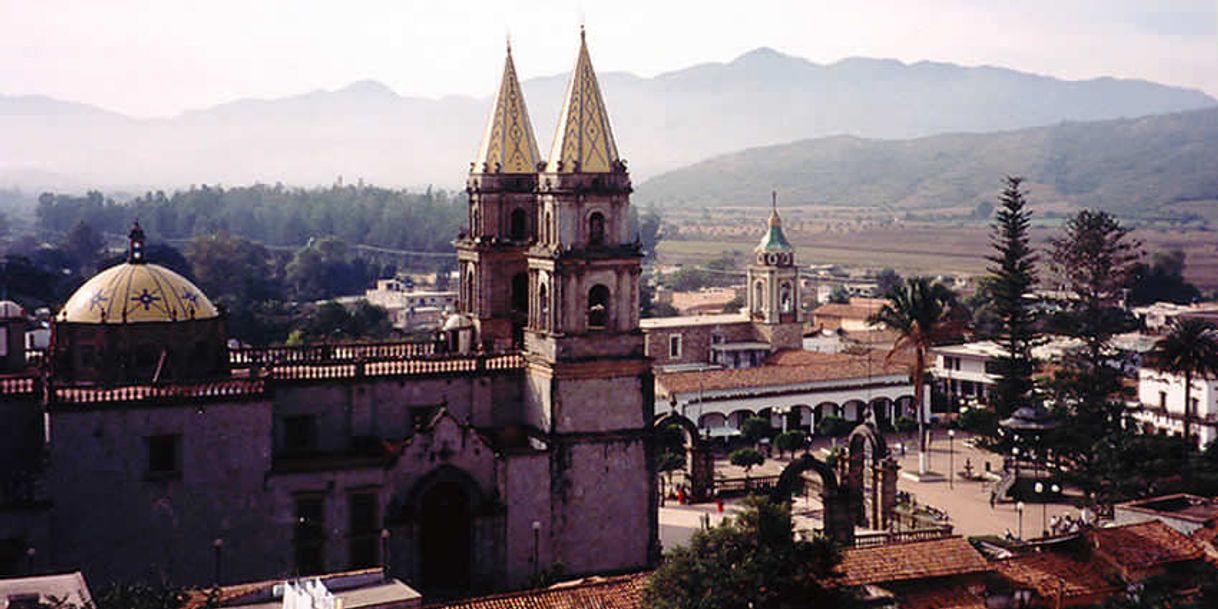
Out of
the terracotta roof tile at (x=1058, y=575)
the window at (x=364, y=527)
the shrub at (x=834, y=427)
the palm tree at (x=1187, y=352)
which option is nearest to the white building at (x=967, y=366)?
the shrub at (x=834, y=427)

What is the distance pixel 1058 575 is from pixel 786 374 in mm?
29565

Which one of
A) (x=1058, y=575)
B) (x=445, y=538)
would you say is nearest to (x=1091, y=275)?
(x=1058, y=575)

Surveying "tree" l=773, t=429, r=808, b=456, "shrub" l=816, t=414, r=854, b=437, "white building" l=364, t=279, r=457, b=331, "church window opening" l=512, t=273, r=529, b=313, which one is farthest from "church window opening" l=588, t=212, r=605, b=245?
"white building" l=364, t=279, r=457, b=331

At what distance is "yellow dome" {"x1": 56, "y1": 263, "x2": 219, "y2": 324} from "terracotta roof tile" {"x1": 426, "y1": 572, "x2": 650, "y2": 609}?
981cm

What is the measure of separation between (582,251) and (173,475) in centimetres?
973

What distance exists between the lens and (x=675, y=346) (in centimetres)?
6644

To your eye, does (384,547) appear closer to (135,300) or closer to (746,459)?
(135,300)

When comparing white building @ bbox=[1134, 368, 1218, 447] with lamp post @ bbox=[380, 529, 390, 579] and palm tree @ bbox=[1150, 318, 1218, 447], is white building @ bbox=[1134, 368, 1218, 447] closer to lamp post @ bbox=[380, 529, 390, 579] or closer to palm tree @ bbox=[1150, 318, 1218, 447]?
palm tree @ bbox=[1150, 318, 1218, 447]

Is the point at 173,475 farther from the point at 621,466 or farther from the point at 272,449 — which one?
the point at 621,466

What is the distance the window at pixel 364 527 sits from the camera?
100 ft

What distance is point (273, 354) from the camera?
33812 mm

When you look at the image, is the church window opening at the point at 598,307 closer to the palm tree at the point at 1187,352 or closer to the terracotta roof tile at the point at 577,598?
the terracotta roof tile at the point at 577,598

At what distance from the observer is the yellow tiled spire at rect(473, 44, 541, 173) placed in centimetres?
3631

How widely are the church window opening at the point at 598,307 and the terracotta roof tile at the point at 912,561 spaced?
8.47 m
